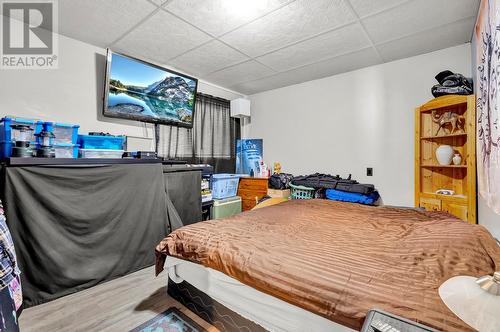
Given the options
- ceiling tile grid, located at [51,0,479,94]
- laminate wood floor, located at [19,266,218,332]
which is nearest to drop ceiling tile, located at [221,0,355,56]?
ceiling tile grid, located at [51,0,479,94]

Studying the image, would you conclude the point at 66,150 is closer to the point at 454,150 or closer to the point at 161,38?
the point at 161,38

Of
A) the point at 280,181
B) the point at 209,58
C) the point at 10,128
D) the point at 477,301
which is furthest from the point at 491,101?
the point at 10,128

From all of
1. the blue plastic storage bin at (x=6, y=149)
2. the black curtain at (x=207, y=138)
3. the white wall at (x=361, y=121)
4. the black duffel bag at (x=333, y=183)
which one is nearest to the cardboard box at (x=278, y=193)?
the black duffel bag at (x=333, y=183)

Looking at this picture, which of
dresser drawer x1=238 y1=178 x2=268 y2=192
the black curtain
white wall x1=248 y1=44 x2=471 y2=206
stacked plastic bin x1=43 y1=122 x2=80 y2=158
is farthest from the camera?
dresser drawer x1=238 y1=178 x2=268 y2=192

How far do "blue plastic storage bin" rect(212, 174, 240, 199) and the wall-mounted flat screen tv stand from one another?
0.93 metres

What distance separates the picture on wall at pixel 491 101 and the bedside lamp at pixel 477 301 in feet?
3.75

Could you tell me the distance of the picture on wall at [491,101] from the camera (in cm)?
134

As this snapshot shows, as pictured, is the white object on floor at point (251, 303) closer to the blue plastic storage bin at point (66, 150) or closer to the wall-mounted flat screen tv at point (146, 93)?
the blue plastic storage bin at point (66, 150)

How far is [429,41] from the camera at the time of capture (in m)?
2.51

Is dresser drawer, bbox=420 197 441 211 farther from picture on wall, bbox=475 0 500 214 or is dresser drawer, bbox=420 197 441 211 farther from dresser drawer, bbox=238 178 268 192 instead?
dresser drawer, bbox=238 178 268 192

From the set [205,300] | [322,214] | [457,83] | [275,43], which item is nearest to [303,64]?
[275,43]

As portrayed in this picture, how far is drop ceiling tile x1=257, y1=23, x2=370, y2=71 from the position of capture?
93.4 inches

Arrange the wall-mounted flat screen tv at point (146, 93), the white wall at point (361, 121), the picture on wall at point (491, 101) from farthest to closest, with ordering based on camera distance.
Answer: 1. the white wall at point (361, 121)
2. the wall-mounted flat screen tv at point (146, 93)
3. the picture on wall at point (491, 101)

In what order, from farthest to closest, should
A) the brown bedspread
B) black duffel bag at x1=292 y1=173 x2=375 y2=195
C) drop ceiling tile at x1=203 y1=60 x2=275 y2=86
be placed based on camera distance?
drop ceiling tile at x1=203 y1=60 x2=275 y2=86 < black duffel bag at x1=292 y1=173 x2=375 y2=195 < the brown bedspread
